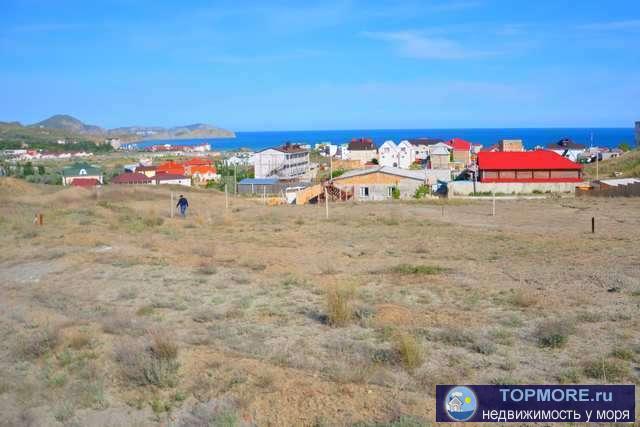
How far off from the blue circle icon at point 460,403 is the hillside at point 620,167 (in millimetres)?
55205

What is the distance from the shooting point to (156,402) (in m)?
7.92

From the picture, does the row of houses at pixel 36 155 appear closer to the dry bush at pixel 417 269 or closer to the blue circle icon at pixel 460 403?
the dry bush at pixel 417 269

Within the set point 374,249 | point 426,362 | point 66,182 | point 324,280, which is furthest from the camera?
point 66,182

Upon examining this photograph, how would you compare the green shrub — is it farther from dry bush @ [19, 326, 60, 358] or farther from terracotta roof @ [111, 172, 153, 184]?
dry bush @ [19, 326, 60, 358]

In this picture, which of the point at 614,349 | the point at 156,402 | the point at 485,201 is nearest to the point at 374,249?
the point at 614,349

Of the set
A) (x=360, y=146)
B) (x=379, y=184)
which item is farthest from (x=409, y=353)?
(x=360, y=146)

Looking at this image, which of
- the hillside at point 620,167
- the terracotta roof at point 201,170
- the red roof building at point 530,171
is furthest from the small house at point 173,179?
the hillside at point 620,167

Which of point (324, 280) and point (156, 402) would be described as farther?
point (324, 280)

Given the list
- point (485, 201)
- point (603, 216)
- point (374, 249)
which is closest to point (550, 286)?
point (374, 249)

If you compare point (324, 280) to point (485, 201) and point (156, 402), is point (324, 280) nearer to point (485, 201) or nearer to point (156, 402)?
point (156, 402)

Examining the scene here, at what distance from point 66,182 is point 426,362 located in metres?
68.4

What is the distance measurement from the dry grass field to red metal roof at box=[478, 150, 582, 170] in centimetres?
2451

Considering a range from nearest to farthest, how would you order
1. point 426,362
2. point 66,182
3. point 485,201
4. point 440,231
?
1. point 426,362
2. point 440,231
3. point 485,201
4. point 66,182

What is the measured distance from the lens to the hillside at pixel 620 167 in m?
59.8
